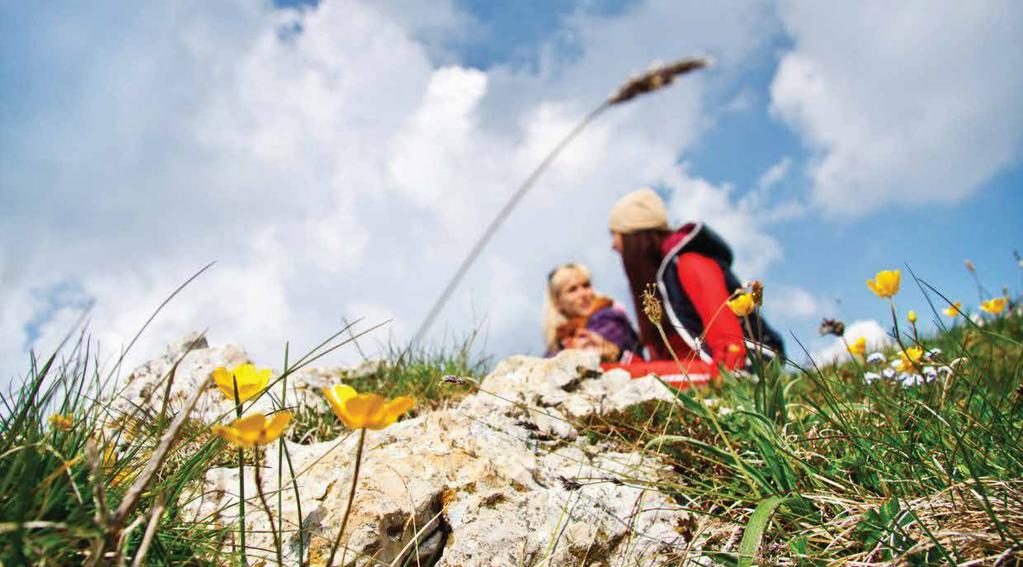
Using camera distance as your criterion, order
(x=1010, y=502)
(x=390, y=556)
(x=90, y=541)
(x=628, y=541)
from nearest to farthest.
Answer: (x=90, y=541), (x=1010, y=502), (x=390, y=556), (x=628, y=541)

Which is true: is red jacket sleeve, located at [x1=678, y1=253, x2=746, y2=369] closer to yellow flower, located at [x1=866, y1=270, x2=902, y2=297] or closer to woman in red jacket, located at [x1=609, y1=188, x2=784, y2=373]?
woman in red jacket, located at [x1=609, y1=188, x2=784, y2=373]

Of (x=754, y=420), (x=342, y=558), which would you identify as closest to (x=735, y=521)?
(x=754, y=420)

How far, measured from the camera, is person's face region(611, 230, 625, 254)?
7767mm

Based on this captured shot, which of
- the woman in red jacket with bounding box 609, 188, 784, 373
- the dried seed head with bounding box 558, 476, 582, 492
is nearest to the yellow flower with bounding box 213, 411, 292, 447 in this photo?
the dried seed head with bounding box 558, 476, 582, 492

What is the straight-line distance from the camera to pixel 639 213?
769 centimetres

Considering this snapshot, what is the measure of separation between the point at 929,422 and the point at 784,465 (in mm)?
473

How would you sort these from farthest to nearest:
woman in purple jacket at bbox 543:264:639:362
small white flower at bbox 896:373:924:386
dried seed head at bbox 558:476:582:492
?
1. woman in purple jacket at bbox 543:264:639:362
2. small white flower at bbox 896:373:924:386
3. dried seed head at bbox 558:476:582:492

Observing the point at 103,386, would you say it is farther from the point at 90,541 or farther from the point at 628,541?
the point at 628,541

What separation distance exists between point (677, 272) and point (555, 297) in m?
3.06

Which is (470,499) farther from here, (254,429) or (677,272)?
(677,272)

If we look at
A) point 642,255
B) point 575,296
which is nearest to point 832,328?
point 642,255

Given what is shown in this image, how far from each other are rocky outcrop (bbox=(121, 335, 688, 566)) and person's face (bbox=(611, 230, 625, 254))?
520 cm

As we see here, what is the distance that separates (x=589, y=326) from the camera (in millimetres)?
8625

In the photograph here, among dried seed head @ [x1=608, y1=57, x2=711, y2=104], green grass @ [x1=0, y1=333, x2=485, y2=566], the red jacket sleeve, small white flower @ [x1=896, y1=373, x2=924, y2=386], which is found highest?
the red jacket sleeve
